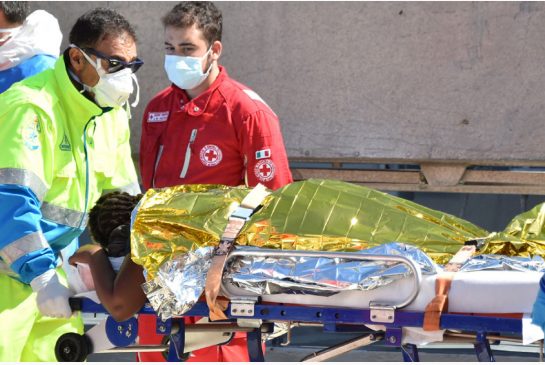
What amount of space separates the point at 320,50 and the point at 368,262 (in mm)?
2383

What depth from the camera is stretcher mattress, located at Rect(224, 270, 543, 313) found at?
2930 millimetres

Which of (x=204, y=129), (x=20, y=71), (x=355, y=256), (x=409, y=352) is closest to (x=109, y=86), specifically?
(x=204, y=129)

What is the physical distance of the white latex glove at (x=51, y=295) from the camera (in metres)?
3.51

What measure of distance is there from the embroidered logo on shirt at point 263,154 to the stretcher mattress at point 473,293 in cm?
115

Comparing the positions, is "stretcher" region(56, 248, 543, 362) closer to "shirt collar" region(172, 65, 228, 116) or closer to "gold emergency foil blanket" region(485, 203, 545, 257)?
"gold emergency foil blanket" region(485, 203, 545, 257)

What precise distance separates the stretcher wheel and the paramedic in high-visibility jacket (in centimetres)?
11

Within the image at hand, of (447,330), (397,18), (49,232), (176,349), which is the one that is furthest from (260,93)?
(447,330)

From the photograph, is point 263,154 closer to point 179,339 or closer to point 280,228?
point 280,228

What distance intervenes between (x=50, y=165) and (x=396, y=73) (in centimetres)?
207

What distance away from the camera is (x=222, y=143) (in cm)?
428

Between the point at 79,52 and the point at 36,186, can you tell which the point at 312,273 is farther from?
the point at 79,52

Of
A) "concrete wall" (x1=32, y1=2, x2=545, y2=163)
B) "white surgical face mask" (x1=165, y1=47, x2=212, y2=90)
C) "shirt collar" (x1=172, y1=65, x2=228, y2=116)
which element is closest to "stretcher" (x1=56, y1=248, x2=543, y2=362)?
"shirt collar" (x1=172, y1=65, x2=228, y2=116)

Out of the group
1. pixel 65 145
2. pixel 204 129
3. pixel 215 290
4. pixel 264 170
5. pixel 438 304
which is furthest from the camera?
pixel 204 129

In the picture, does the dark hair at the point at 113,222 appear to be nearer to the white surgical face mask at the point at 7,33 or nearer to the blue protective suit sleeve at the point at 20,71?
the blue protective suit sleeve at the point at 20,71
